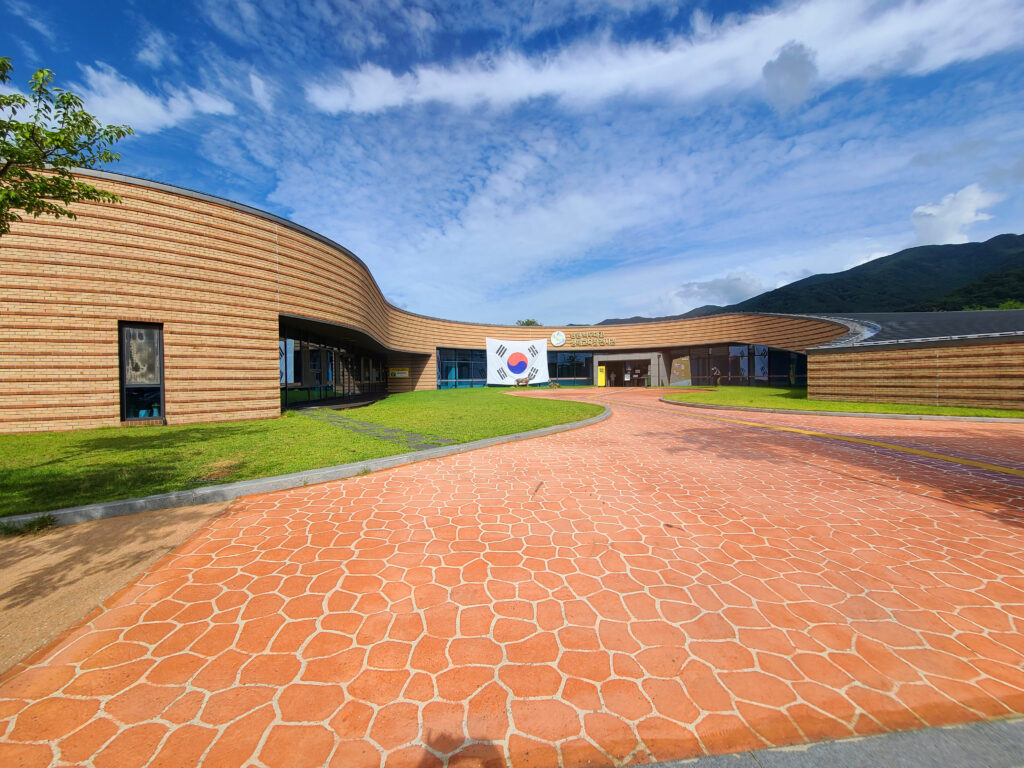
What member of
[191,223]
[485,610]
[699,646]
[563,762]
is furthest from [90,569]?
[191,223]

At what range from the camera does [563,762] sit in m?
1.78

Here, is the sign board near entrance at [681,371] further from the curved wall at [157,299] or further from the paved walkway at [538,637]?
the paved walkway at [538,637]

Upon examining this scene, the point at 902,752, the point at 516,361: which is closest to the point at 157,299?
the point at 902,752

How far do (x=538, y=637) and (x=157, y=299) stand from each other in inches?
554

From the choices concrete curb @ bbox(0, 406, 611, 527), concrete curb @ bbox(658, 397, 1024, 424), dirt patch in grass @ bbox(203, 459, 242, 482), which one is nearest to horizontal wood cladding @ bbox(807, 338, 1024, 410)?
concrete curb @ bbox(658, 397, 1024, 424)

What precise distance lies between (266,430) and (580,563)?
10268 mm

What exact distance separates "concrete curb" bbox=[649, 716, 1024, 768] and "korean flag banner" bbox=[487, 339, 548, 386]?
3548 centimetres

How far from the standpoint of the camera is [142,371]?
35.8 ft

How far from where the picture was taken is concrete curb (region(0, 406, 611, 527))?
174 inches

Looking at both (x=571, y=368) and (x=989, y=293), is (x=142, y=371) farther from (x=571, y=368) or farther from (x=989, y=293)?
(x=989, y=293)

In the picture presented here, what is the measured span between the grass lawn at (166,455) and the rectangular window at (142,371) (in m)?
0.79

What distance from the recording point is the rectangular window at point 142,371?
1069 cm

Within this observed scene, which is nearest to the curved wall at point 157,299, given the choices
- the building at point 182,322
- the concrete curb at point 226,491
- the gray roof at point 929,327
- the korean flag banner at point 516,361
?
the building at point 182,322

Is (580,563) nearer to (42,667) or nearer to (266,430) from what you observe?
(42,667)
